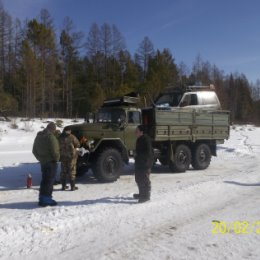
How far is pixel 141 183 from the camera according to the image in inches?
318

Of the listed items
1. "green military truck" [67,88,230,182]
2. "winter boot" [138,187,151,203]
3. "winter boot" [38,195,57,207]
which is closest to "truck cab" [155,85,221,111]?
"green military truck" [67,88,230,182]

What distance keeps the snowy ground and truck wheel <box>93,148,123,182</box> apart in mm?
270

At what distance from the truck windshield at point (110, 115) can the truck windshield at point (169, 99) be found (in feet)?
9.70

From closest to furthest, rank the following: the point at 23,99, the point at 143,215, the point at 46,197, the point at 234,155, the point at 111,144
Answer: the point at 143,215
the point at 46,197
the point at 111,144
the point at 234,155
the point at 23,99

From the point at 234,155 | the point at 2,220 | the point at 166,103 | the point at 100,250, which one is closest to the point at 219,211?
the point at 100,250

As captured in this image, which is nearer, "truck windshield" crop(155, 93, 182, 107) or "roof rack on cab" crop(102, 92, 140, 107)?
"roof rack on cab" crop(102, 92, 140, 107)

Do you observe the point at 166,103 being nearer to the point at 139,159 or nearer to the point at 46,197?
the point at 139,159

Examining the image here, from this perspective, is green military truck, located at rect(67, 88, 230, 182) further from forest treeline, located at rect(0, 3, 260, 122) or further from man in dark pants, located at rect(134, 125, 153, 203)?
forest treeline, located at rect(0, 3, 260, 122)

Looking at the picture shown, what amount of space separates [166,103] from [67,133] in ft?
19.3

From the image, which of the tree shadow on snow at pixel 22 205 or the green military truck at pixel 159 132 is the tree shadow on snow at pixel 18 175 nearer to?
the green military truck at pixel 159 132

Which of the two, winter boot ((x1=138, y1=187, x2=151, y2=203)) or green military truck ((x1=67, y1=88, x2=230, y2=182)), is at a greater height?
green military truck ((x1=67, y1=88, x2=230, y2=182))

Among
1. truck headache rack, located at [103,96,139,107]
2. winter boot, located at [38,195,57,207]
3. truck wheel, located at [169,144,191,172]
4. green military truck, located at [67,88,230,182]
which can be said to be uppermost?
truck headache rack, located at [103,96,139,107]

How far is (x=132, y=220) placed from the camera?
22.3ft

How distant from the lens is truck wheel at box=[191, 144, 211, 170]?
13.4 m
